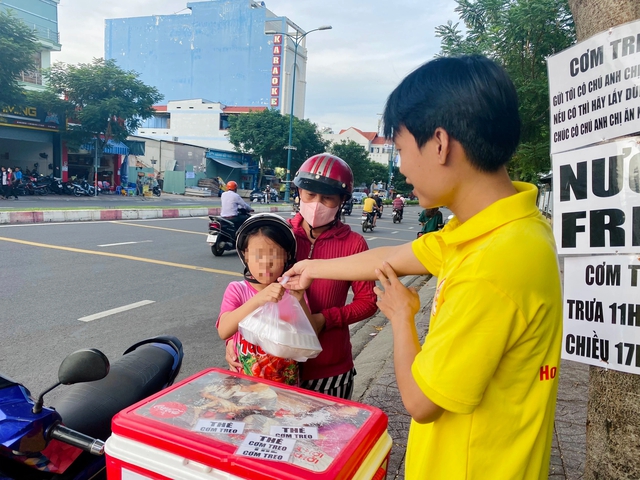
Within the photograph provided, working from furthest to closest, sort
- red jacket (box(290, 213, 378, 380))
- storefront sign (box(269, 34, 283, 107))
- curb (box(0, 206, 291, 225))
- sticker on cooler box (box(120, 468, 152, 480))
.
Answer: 1. storefront sign (box(269, 34, 283, 107))
2. curb (box(0, 206, 291, 225))
3. red jacket (box(290, 213, 378, 380))
4. sticker on cooler box (box(120, 468, 152, 480))

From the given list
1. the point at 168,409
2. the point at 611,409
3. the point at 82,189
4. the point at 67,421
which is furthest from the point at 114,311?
the point at 82,189

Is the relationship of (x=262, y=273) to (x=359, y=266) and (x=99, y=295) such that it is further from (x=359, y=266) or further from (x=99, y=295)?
(x=99, y=295)

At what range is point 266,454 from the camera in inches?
39.9

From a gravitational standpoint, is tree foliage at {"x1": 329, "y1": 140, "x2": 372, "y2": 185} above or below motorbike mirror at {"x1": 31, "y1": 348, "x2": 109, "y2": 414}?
above

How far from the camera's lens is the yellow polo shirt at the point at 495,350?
913mm

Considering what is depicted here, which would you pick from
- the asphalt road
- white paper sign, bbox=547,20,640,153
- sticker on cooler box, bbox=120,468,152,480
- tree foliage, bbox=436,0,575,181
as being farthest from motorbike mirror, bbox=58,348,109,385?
tree foliage, bbox=436,0,575,181

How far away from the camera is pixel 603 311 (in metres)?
1.75

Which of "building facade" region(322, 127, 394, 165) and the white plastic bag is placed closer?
the white plastic bag

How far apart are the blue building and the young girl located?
56.2 metres

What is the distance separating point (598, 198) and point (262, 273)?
1310mm

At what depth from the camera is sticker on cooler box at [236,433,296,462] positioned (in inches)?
39.6

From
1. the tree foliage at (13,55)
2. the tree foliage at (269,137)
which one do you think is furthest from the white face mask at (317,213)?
the tree foliage at (269,137)

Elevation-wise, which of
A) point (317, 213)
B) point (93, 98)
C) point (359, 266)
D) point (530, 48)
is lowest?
point (359, 266)

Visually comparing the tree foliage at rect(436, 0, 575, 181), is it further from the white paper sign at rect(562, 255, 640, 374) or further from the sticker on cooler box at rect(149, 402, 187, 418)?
the sticker on cooler box at rect(149, 402, 187, 418)
